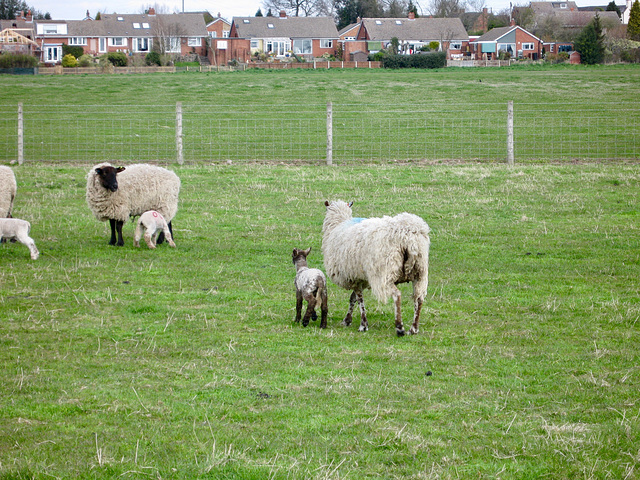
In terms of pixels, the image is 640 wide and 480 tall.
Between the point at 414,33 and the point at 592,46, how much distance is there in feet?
104

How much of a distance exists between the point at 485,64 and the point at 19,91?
139ft

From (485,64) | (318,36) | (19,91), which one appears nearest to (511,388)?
(19,91)

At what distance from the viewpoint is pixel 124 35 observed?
97.0m

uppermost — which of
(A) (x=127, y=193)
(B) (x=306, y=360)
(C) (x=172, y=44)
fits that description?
(C) (x=172, y=44)

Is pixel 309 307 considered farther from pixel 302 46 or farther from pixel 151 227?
pixel 302 46

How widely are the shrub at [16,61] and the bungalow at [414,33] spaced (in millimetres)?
44053

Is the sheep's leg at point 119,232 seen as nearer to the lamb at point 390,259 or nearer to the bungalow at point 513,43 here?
the lamb at point 390,259

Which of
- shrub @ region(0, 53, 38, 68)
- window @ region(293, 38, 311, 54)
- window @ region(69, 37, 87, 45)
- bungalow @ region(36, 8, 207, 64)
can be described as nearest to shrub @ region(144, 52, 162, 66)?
shrub @ region(0, 53, 38, 68)

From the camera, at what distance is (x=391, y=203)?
50.2 ft

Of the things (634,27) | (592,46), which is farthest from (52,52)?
(634,27)

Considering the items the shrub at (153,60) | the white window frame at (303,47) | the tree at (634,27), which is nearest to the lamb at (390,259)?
the shrub at (153,60)

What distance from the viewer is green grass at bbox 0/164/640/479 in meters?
5.07

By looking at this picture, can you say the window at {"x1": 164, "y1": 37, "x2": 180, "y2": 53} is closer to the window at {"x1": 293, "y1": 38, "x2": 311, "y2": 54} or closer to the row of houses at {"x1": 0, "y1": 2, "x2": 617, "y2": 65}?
the row of houses at {"x1": 0, "y1": 2, "x2": 617, "y2": 65}

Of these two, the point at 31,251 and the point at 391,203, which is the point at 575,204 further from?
the point at 31,251
